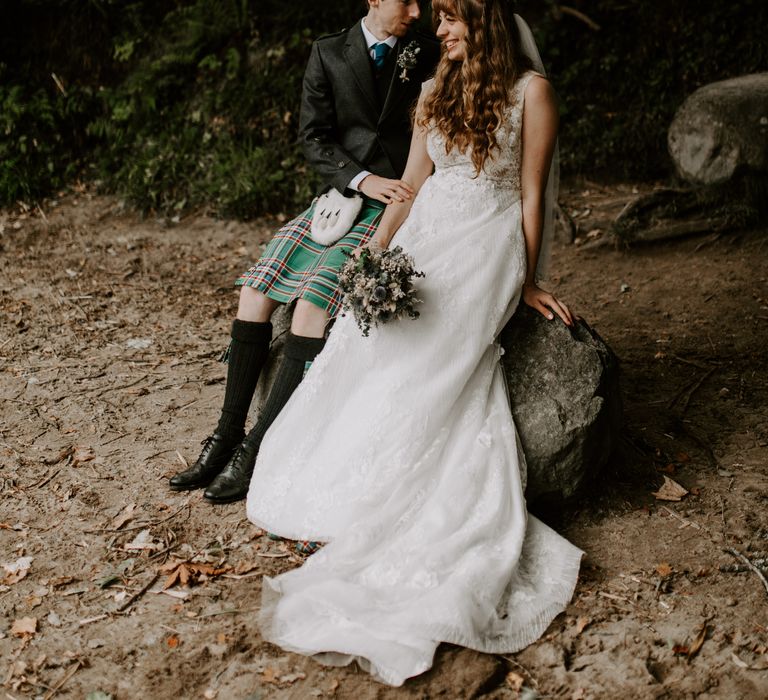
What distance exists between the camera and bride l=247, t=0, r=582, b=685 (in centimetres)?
286

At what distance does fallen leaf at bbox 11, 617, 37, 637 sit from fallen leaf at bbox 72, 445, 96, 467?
1.12 m

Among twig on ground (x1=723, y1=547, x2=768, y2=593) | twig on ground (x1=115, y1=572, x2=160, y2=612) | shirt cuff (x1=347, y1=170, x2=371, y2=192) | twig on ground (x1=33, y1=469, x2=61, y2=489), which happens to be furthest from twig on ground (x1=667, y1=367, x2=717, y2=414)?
twig on ground (x1=33, y1=469, x2=61, y2=489)

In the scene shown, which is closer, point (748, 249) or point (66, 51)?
point (748, 249)

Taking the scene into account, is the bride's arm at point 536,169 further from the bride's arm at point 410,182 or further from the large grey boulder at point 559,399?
the bride's arm at point 410,182

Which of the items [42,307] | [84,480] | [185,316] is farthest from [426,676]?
[42,307]

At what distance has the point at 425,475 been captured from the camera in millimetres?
3166

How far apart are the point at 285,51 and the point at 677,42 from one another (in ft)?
11.7

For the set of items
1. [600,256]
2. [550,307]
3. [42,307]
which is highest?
[550,307]

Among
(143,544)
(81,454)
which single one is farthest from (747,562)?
(81,454)

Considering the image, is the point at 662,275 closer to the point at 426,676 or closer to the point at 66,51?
the point at 426,676

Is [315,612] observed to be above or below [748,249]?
below

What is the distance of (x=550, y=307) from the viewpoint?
136 inches

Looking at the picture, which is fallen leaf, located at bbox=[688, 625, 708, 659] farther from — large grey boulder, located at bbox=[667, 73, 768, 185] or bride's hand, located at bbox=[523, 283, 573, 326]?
large grey boulder, located at bbox=[667, 73, 768, 185]

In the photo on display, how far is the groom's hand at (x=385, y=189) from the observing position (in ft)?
12.1
